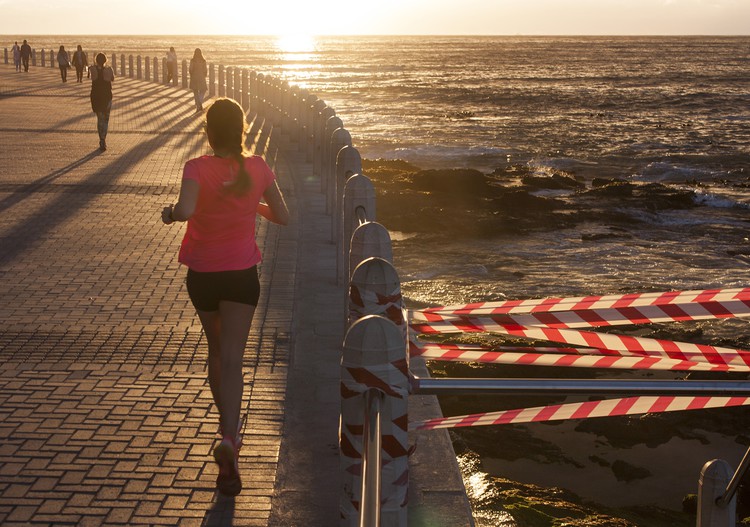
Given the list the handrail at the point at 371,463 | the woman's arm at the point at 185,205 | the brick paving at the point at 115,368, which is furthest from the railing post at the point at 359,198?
the handrail at the point at 371,463

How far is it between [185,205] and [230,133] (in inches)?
16.0

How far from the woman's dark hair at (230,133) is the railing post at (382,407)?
146cm

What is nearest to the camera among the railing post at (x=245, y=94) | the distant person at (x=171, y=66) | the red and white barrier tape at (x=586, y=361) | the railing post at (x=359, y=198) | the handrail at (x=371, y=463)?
the handrail at (x=371, y=463)

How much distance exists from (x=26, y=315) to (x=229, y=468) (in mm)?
3593

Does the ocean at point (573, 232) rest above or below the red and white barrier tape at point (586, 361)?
below

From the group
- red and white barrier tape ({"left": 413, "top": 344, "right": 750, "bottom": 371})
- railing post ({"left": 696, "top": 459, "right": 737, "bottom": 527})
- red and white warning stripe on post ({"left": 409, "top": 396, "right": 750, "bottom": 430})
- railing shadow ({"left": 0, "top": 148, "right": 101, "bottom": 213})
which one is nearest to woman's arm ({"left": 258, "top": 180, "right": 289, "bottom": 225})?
red and white barrier tape ({"left": 413, "top": 344, "right": 750, "bottom": 371})

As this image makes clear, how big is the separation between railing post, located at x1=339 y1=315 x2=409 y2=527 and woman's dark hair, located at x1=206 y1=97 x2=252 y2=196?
146 cm

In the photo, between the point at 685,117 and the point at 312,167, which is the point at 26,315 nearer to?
the point at 312,167

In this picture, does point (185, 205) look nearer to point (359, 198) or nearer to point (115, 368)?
point (115, 368)

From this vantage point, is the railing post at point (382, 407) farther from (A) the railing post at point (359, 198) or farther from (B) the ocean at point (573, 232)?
(A) the railing post at point (359, 198)

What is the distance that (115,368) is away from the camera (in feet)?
22.2

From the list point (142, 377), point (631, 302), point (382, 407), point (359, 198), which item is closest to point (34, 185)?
point (359, 198)

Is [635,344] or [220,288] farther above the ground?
[220,288]

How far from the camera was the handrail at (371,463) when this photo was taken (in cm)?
270
